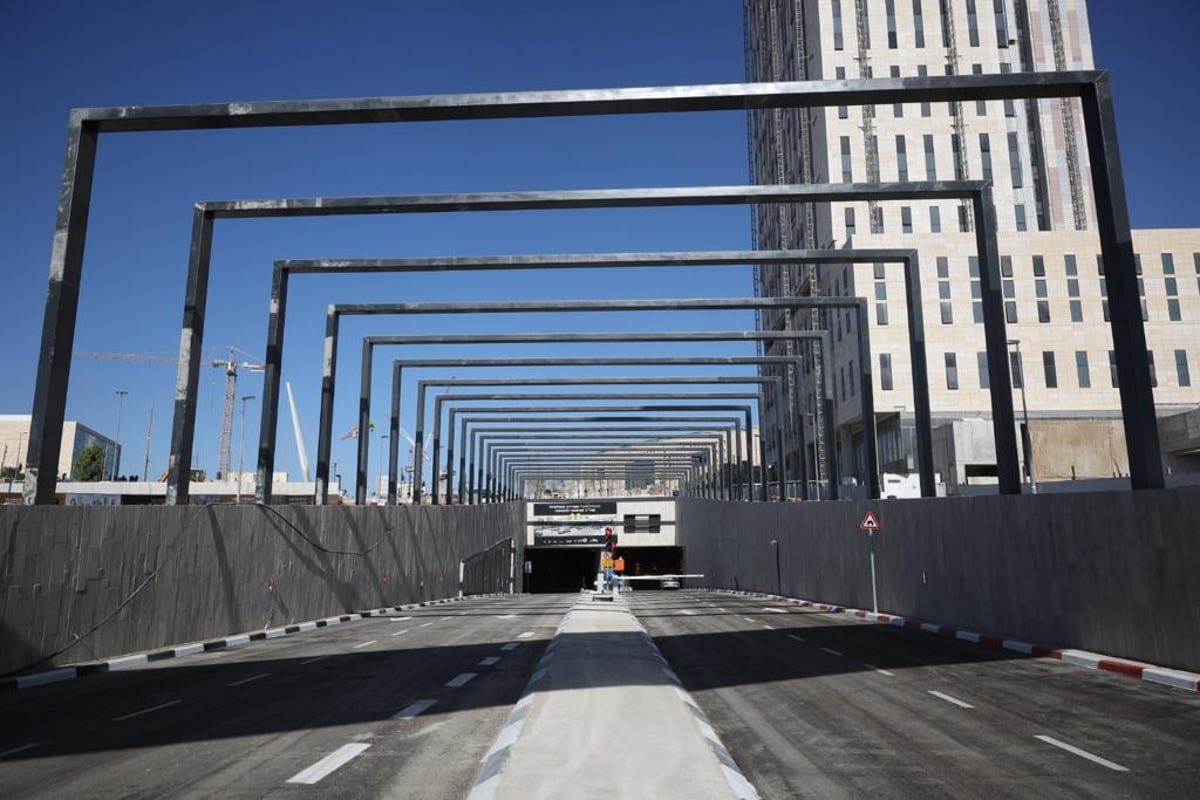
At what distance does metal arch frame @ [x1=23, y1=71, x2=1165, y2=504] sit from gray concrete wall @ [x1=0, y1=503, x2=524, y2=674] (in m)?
0.97

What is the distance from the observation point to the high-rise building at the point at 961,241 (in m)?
52.7

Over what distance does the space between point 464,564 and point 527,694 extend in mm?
33440

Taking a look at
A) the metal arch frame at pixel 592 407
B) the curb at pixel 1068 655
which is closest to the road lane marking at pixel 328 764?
the curb at pixel 1068 655

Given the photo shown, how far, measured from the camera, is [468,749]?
708 cm

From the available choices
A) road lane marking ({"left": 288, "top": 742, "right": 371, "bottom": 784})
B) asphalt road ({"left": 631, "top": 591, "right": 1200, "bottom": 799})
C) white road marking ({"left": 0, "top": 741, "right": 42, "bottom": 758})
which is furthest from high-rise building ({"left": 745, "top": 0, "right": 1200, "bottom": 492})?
white road marking ({"left": 0, "top": 741, "right": 42, "bottom": 758})

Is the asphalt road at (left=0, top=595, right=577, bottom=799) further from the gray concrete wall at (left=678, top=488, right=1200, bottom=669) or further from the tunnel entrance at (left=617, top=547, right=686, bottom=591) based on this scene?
the tunnel entrance at (left=617, top=547, right=686, bottom=591)

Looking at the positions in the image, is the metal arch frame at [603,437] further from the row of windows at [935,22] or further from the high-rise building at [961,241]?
the row of windows at [935,22]

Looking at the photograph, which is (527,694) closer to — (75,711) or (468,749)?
(468,749)

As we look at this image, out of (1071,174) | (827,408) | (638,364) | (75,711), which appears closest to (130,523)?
(75,711)

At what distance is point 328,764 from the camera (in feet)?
21.7

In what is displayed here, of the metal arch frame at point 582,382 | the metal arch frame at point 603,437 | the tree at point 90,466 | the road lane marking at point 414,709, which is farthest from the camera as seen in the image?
the tree at point 90,466

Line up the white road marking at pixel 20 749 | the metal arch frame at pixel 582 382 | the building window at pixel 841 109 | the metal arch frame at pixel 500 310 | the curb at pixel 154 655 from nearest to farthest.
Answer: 1. the white road marking at pixel 20 749
2. the curb at pixel 154 655
3. the metal arch frame at pixel 500 310
4. the metal arch frame at pixel 582 382
5. the building window at pixel 841 109

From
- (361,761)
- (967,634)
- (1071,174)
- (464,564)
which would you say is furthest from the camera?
(1071,174)

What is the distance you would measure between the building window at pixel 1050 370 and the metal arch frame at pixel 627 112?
4580 centimetres
